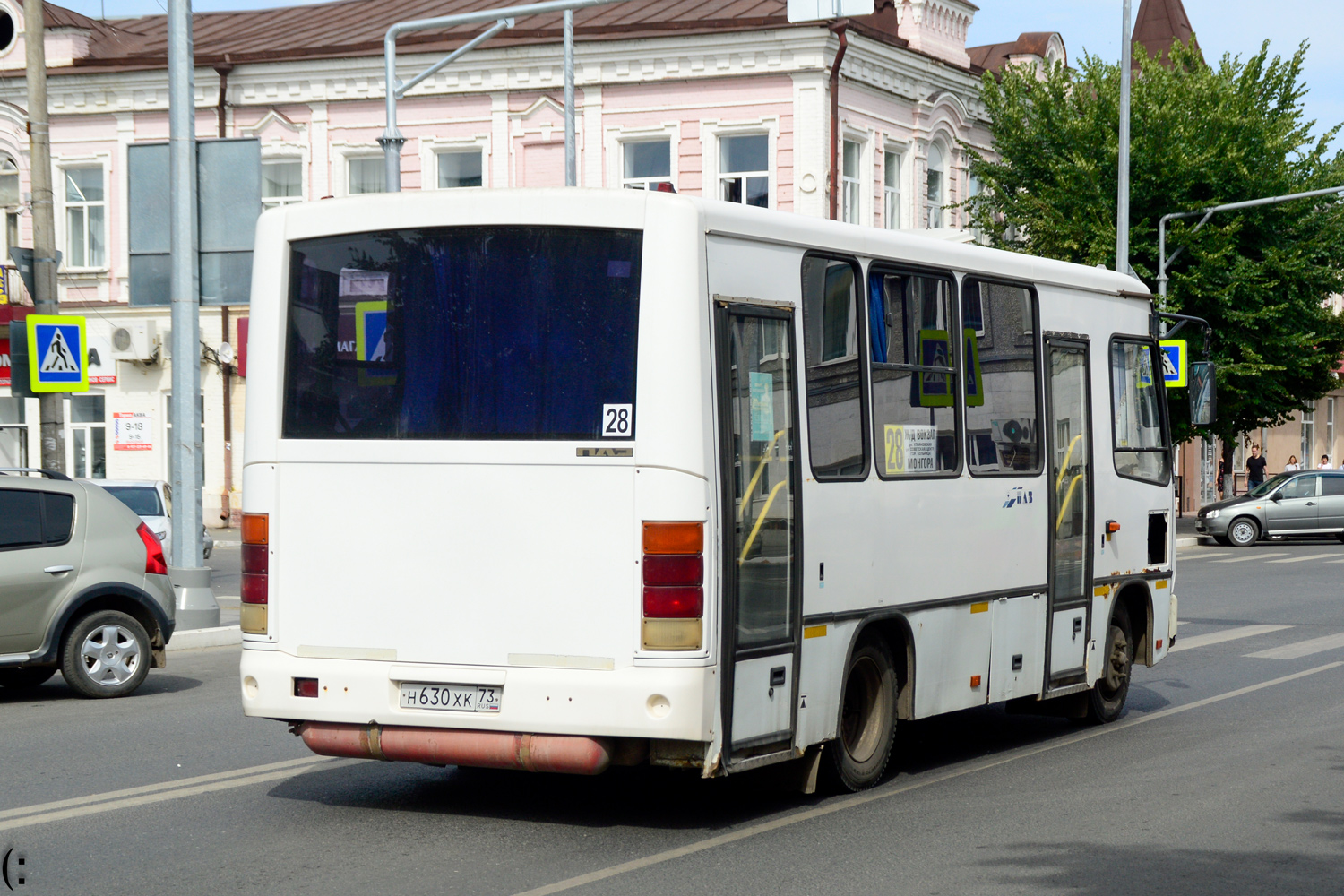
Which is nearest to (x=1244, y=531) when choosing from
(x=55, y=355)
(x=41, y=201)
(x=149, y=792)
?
(x=41, y=201)

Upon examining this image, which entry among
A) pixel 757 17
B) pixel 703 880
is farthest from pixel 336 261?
pixel 757 17

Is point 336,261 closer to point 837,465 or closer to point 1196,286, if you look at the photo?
point 837,465

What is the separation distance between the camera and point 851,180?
3512 centimetres

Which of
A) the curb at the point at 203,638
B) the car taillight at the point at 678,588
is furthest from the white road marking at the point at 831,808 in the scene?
the curb at the point at 203,638

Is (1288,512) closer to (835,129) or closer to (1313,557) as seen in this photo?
(1313,557)

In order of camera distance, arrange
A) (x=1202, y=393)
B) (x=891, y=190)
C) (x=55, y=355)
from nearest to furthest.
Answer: (x=1202, y=393)
(x=55, y=355)
(x=891, y=190)

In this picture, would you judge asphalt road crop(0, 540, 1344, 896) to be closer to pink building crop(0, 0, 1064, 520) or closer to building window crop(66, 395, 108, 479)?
pink building crop(0, 0, 1064, 520)

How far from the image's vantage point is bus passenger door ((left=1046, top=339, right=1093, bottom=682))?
33.9ft

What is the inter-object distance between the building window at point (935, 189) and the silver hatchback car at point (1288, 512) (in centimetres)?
→ 858

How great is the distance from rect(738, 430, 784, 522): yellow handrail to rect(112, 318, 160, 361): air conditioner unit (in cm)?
3173

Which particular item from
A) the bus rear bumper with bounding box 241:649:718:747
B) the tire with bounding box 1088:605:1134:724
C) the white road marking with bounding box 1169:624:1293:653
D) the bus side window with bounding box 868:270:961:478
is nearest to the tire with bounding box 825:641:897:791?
the bus side window with bounding box 868:270:961:478

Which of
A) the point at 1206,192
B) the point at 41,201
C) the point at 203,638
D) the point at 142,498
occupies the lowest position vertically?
the point at 203,638

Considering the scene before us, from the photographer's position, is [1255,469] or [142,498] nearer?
[142,498]

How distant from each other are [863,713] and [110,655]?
6.14m
